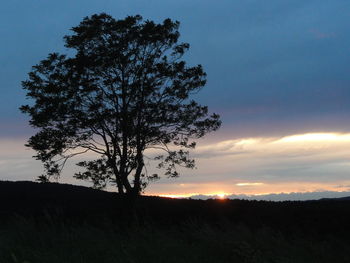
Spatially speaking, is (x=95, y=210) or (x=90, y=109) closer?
(x=90, y=109)

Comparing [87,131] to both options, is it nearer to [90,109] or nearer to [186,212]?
[90,109]

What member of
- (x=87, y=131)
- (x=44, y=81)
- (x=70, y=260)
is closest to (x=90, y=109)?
(x=87, y=131)

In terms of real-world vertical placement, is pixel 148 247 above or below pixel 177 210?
below

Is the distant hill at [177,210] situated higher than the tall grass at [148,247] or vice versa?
the distant hill at [177,210]

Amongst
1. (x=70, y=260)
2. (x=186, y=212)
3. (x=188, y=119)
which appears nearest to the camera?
(x=70, y=260)

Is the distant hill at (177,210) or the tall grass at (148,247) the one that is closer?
the tall grass at (148,247)

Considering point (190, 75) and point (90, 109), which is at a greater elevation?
point (190, 75)

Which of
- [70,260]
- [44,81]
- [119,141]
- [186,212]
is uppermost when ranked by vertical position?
[44,81]

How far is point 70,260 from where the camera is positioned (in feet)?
31.6

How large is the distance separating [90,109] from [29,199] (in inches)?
833

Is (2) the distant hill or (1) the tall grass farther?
(2) the distant hill

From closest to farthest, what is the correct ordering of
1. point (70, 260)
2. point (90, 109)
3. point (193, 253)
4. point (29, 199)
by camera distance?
point (70, 260), point (193, 253), point (90, 109), point (29, 199)

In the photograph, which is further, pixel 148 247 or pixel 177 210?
pixel 177 210

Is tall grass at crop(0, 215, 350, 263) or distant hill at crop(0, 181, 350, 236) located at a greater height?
distant hill at crop(0, 181, 350, 236)
